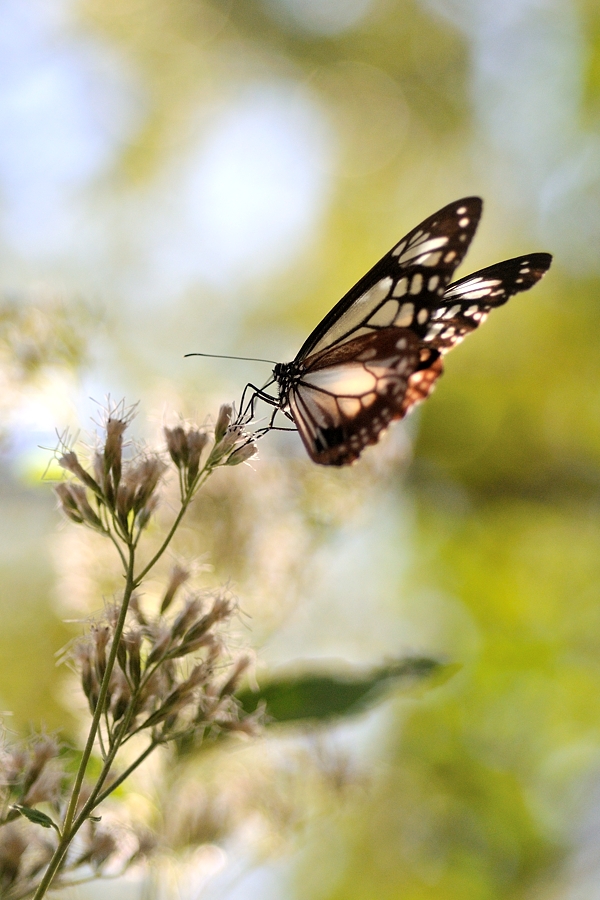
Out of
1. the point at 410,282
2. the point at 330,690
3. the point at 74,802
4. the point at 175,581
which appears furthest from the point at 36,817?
the point at 410,282

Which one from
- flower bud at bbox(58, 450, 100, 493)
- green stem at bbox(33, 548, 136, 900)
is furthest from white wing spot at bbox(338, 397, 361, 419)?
green stem at bbox(33, 548, 136, 900)

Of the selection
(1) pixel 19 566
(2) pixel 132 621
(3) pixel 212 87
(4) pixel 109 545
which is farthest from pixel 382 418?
(3) pixel 212 87

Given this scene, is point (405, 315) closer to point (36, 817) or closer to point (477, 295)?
point (477, 295)

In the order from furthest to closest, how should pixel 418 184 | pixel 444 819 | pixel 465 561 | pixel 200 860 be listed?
pixel 418 184, pixel 465 561, pixel 444 819, pixel 200 860

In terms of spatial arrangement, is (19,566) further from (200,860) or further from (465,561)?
(200,860)

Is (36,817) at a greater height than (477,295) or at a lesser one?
lesser

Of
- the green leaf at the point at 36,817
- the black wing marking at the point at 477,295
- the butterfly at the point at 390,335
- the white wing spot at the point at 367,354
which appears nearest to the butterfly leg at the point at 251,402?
the butterfly at the point at 390,335
